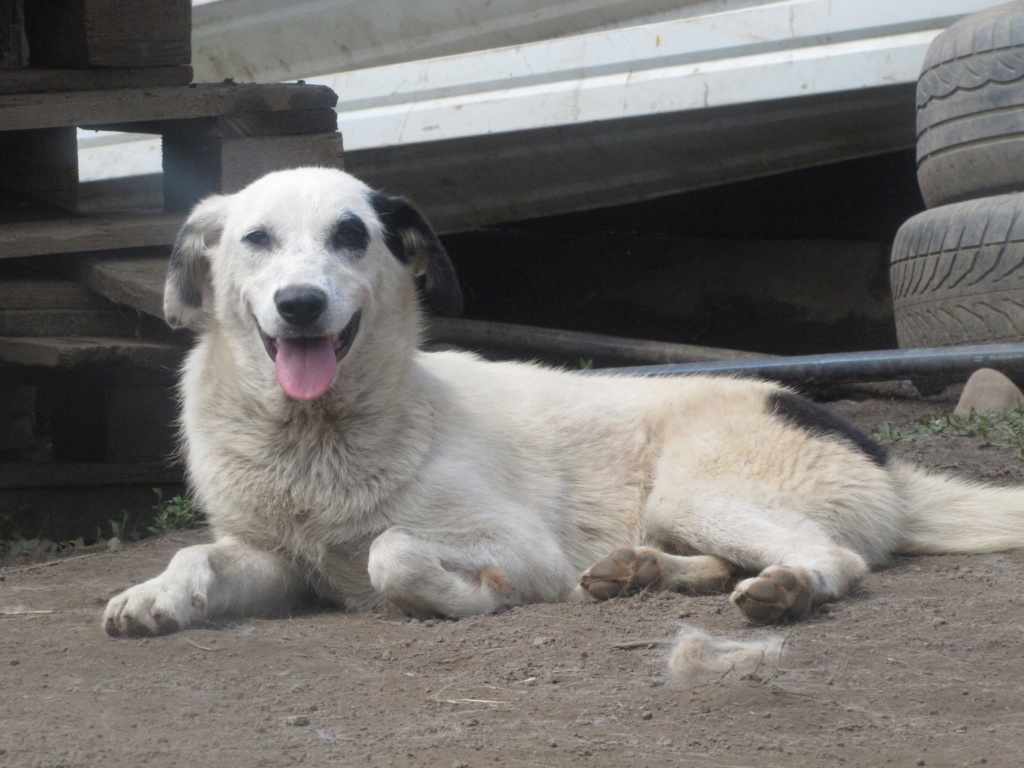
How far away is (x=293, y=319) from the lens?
2996 millimetres

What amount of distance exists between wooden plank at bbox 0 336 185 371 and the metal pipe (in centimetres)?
170

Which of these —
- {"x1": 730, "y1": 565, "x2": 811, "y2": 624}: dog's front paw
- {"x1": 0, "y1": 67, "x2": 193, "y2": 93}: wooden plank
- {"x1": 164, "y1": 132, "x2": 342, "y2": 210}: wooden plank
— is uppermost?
{"x1": 0, "y1": 67, "x2": 193, "y2": 93}: wooden plank

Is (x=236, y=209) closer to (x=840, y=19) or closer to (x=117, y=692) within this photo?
(x=117, y=692)

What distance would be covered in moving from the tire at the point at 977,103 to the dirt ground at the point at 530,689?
2.57 metres

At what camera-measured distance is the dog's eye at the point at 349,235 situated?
3.21 metres

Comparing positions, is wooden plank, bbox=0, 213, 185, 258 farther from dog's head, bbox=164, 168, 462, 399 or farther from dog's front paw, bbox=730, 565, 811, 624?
dog's front paw, bbox=730, 565, 811, 624

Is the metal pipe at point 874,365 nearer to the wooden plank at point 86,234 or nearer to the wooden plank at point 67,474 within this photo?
the wooden plank at point 86,234

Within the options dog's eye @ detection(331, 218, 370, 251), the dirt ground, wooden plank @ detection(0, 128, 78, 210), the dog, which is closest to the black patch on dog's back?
the dog

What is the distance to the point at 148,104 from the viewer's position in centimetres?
428

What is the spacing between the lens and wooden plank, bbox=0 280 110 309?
431cm

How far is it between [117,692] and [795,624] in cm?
155

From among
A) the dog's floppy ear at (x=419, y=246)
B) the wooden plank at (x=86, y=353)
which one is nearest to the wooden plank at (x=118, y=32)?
the wooden plank at (x=86, y=353)

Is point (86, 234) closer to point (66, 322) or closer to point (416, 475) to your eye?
point (66, 322)

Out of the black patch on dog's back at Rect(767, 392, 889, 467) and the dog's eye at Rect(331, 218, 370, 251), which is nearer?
the dog's eye at Rect(331, 218, 370, 251)
